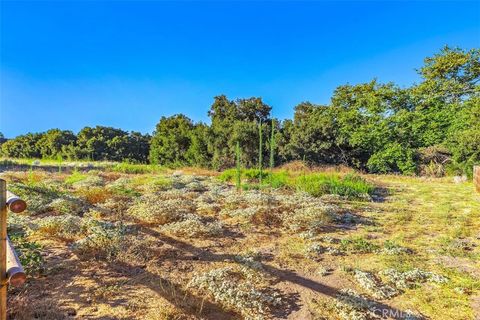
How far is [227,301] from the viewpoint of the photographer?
282 cm

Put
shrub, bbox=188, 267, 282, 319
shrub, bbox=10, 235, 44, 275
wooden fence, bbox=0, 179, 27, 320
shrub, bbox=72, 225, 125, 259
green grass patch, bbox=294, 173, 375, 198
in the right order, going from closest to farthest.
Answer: wooden fence, bbox=0, 179, 27, 320 < shrub, bbox=188, 267, 282, 319 < shrub, bbox=10, 235, 44, 275 < shrub, bbox=72, 225, 125, 259 < green grass patch, bbox=294, 173, 375, 198

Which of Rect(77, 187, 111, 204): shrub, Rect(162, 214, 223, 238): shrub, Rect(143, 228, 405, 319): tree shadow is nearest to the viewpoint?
Rect(143, 228, 405, 319): tree shadow

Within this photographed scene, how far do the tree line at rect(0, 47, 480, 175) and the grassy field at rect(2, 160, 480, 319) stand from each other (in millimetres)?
8746

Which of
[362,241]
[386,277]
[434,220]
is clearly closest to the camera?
[386,277]

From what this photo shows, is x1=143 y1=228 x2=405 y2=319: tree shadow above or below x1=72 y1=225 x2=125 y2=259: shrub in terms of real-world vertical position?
below

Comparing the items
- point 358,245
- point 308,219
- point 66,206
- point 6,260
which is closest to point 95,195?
point 66,206

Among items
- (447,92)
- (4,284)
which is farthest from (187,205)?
(447,92)

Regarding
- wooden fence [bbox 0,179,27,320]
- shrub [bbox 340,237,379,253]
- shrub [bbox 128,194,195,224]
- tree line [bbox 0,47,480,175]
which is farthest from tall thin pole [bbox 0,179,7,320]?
tree line [bbox 0,47,480,175]

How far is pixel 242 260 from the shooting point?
12.4 feet

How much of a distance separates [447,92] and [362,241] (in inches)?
718

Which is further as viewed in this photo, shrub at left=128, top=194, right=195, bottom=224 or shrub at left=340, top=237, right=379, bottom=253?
shrub at left=128, top=194, right=195, bottom=224

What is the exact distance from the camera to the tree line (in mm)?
16688

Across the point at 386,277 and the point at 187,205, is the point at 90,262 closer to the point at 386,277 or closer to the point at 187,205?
the point at 187,205

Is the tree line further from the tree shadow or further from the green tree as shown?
the tree shadow
